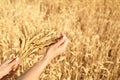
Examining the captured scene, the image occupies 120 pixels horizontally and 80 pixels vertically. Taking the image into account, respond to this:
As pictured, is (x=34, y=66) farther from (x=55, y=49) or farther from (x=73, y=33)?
(x=73, y=33)

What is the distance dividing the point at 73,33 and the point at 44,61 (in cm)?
174

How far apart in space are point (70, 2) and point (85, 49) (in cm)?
156

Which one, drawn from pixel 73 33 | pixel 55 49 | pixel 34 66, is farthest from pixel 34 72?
pixel 73 33

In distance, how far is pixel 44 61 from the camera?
1153mm

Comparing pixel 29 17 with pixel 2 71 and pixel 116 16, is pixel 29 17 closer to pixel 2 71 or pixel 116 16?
pixel 116 16

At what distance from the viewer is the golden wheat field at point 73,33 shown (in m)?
2.36

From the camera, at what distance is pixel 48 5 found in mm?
4148

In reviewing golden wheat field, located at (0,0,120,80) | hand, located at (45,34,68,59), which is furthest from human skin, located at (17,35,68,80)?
golden wheat field, located at (0,0,120,80)

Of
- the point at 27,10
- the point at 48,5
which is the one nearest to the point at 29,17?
the point at 27,10

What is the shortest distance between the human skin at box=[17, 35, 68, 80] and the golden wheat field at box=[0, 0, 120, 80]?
14.9 inches

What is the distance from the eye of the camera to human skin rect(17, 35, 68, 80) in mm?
1112

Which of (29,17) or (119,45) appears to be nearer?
(119,45)

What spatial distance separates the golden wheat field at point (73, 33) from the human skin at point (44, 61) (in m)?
0.38

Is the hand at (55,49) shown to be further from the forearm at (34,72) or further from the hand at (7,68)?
the hand at (7,68)
